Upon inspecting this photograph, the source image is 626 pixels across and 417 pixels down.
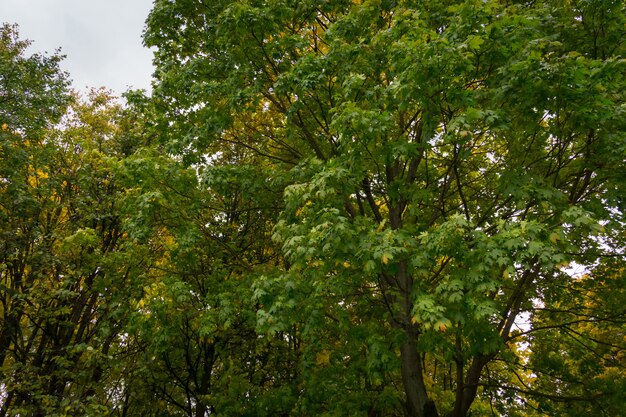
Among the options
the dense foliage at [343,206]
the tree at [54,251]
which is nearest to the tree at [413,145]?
the dense foliage at [343,206]

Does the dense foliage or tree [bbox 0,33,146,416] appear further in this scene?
tree [bbox 0,33,146,416]

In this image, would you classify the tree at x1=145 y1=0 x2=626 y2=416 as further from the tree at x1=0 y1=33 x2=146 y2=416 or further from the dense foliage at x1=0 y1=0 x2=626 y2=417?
the tree at x1=0 y1=33 x2=146 y2=416

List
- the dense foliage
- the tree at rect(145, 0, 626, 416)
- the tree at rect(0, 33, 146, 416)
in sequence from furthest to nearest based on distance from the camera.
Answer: the tree at rect(0, 33, 146, 416)
the dense foliage
the tree at rect(145, 0, 626, 416)

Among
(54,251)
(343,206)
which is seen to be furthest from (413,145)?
(54,251)

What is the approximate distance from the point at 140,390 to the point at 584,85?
35.1 feet

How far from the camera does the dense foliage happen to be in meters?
5.29

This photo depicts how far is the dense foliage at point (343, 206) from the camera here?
208 inches

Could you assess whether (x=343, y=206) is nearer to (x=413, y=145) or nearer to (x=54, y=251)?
(x=413, y=145)

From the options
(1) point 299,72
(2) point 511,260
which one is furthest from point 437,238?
(1) point 299,72

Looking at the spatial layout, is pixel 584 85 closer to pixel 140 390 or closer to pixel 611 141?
pixel 611 141

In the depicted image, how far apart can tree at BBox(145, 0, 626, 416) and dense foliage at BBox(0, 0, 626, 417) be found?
45 millimetres

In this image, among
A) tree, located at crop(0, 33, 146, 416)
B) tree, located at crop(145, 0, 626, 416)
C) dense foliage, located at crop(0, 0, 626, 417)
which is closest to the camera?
tree, located at crop(145, 0, 626, 416)

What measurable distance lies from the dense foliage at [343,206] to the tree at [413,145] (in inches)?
1.8

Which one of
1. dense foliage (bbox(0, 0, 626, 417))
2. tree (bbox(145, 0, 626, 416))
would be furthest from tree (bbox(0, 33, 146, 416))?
tree (bbox(145, 0, 626, 416))
